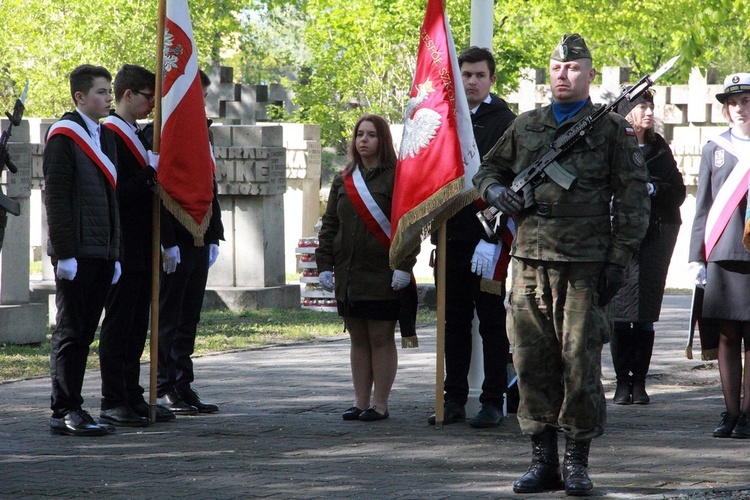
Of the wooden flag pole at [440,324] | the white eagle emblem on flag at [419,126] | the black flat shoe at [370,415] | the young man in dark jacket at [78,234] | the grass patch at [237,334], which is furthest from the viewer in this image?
the grass patch at [237,334]

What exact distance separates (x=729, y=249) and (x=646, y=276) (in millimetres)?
1370

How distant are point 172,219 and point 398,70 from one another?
889 inches

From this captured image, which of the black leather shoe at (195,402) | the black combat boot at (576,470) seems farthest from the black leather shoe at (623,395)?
the black combat boot at (576,470)

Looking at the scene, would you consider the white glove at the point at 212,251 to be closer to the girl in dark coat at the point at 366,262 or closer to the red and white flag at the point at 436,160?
the girl in dark coat at the point at 366,262

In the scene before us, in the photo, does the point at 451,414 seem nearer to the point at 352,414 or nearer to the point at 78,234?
the point at 352,414

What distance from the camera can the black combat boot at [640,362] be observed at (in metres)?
9.14

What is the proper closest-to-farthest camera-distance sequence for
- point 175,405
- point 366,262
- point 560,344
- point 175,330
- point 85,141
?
point 560,344
point 85,141
point 366,262
point 175,405
point 175,330

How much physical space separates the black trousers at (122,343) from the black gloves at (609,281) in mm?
3273

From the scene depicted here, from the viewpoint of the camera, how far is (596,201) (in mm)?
6336

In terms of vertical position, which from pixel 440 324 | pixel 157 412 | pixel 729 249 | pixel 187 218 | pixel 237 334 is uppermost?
pixel 187 218

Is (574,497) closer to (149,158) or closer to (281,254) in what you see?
(149,158)

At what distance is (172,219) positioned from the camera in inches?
343

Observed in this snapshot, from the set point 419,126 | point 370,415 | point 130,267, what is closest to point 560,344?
point 370,415

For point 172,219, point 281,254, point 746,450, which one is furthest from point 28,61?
point 746,450
